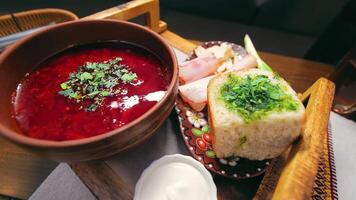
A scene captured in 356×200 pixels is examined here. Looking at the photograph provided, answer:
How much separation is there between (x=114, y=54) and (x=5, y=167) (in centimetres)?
58

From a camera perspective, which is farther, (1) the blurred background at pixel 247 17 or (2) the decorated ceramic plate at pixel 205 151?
(1) the blurred background at pixel 247 17

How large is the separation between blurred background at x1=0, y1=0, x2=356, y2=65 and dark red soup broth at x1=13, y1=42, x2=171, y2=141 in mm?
1208

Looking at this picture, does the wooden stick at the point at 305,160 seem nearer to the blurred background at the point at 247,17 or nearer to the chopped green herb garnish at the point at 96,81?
the chopped green herb garnish at the point at 96,81

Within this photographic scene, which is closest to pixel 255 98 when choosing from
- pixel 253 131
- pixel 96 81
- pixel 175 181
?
pixel 253 131

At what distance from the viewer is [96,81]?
70cm

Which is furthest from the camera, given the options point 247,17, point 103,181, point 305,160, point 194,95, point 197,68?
point 247,17

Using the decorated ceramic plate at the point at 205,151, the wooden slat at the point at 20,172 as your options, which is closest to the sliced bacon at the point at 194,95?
the decorated ceramic plate at the point at 205,151

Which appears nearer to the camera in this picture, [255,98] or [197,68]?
[255,98]

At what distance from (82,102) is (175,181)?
11.6 inches

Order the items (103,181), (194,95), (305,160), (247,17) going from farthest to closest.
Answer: (247,17), (194,95), (103,181), (305,160)

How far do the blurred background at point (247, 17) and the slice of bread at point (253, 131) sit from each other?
4.16 ft

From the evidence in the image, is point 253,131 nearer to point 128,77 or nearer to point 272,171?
point 272,171

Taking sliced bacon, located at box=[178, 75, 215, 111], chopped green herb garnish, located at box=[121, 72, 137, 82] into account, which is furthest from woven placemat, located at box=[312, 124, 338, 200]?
chopped green herb garnish, located at box=[121, 72, 137, 82]

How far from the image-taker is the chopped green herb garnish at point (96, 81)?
2.20 ft
